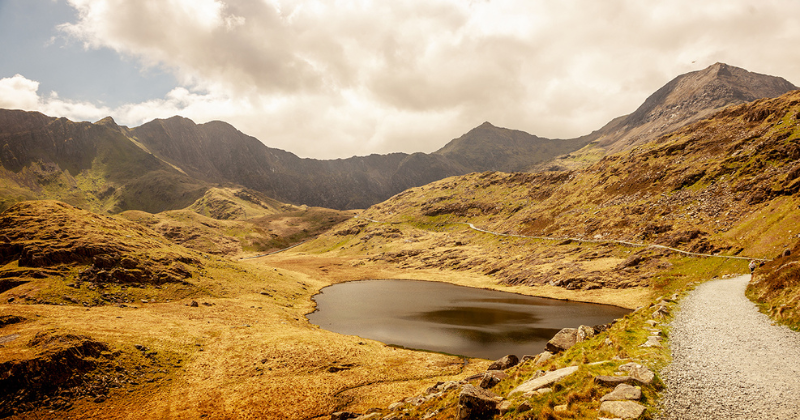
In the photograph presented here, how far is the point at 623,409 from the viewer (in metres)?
11.0

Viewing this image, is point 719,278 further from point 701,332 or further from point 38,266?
point 38,266

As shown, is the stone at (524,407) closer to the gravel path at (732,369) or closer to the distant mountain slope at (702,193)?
the gravel path at (732,369)

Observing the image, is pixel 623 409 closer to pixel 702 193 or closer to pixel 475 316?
pixel 475 316

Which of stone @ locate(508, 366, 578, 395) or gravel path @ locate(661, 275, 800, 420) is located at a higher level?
gravel path @ locate(661, 275, 800, 420)

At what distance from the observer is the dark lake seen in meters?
43.9

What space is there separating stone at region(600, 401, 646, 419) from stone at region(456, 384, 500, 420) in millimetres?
4415

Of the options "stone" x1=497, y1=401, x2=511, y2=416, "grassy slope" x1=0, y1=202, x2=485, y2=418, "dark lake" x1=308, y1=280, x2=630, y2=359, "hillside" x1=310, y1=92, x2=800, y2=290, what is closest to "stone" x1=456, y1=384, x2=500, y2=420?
"stone" x1=497, y1=401, x2=511, y2=416

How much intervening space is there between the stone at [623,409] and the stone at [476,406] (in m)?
4.42

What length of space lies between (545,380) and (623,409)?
15.0 ft

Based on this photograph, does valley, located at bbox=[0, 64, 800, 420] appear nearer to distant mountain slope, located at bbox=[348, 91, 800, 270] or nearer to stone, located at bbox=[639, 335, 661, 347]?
stone, located at bbox=[639, 335, 661, 347]

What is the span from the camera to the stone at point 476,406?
13935mm

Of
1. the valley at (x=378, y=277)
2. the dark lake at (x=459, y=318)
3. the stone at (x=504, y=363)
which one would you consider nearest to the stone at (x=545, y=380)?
the valley at (x=378, y=277)

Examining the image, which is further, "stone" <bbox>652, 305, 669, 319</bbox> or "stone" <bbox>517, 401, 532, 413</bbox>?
"stone" <bbox>652, 305, 669, 319</bbox>

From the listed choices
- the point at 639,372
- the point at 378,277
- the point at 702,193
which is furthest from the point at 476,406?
the point at 702,193
